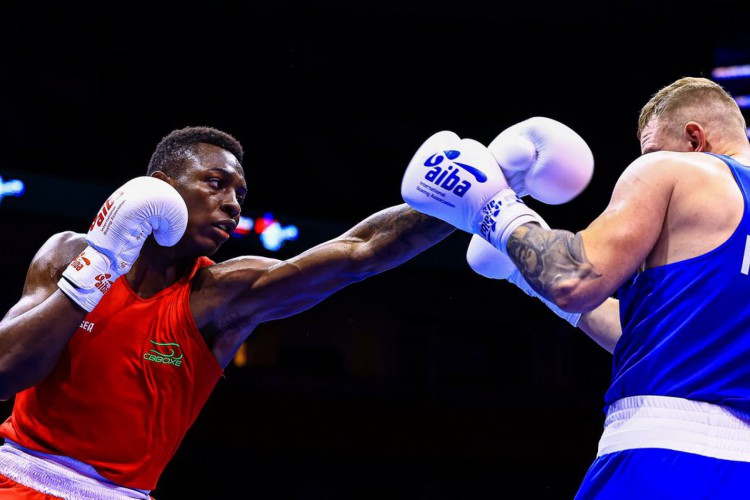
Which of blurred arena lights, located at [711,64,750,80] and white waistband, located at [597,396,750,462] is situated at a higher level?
white waistband, located at [597,396,750,462]

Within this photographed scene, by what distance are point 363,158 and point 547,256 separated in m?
7.09

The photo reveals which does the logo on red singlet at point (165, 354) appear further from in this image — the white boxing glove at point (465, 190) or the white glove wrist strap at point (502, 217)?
the white glove wrist strap at point (502, 217)

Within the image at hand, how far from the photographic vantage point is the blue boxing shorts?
1.82 meters

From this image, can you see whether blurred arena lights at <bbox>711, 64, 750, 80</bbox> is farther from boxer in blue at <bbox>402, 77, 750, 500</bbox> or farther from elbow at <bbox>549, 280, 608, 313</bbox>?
elbow at <bbox>549, 280, 608, 313</bbox>

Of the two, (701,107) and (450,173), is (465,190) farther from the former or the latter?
(701,107)

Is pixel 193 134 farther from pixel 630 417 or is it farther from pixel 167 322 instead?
pixel 630 417

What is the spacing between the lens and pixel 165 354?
2789 mm

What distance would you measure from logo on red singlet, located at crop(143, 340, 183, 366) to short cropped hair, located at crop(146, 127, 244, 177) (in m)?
0.70

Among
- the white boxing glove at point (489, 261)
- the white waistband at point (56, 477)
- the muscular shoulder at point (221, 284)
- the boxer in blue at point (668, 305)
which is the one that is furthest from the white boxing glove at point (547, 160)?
the white waistband at point (56, 477)

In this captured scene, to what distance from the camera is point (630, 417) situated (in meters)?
2.00

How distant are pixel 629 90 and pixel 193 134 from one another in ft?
18.7

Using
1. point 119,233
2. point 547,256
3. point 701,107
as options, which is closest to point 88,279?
point 119,233

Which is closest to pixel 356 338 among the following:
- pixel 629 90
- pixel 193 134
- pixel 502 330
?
pixel 502 330

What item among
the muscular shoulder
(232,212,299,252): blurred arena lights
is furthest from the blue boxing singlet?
(232,212,299,252): blurred arena lights
